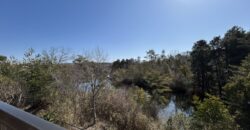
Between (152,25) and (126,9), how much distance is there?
68.1 inches

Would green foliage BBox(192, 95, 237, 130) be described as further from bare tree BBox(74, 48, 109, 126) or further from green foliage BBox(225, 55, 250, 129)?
bare tree BBox(74, 48, 109, 126)

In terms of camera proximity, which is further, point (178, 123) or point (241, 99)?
point (241, 99)

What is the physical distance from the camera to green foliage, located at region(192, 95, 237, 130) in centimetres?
684

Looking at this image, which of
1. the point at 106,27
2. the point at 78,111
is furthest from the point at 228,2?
Result: the point at 78,111

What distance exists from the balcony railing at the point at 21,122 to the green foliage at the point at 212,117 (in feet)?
20.9

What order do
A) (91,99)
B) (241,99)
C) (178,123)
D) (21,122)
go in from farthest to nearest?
(241,99) → (91,99) → (178,123) → (21,122)

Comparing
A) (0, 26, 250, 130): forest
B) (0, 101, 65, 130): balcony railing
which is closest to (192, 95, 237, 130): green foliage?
(0, 26, 250, 130): forest

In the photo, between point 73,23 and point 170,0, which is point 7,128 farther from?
point 73,23

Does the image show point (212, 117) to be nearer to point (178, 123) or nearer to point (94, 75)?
point (178, 123)

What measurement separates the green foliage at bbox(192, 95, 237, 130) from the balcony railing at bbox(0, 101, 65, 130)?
6.37 meters

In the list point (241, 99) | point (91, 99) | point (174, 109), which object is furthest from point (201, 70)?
point (91, 99)

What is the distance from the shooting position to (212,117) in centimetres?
723

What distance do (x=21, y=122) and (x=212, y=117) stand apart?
7102 mm

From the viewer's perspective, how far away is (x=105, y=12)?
9086 millimetres
